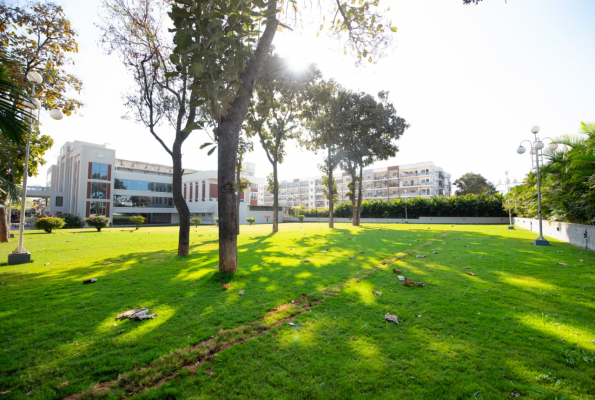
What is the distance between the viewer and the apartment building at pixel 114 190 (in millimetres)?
40594

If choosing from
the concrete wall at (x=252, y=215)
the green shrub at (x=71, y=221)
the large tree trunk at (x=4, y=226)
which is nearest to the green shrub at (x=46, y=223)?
the large tree trunk at (x=4, y=226)

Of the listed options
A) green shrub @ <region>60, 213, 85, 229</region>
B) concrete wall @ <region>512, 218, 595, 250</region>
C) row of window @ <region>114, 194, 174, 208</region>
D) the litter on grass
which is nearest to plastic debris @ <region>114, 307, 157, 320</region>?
the litter on grass

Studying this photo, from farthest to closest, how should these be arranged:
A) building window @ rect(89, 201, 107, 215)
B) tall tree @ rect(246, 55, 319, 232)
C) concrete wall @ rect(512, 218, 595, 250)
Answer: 1. building window @ rect(89, 201, 107, 215)
2. tall tree @ rect(246, 55, 319, 232)
3. concrete wall @ rect(512, 218, 595, 250)

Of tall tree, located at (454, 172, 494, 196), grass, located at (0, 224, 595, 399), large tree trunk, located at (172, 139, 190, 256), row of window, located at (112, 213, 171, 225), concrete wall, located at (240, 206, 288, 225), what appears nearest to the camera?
grass, located at (0, 224, 595, 399)

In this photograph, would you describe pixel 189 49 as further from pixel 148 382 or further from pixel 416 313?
pixel 416 313

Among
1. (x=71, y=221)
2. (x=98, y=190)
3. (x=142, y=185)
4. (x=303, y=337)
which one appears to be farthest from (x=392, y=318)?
(x=142, y=185)

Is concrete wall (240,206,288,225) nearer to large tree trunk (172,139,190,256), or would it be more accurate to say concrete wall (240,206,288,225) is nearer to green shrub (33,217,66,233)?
green shrub (33,217,66,233)

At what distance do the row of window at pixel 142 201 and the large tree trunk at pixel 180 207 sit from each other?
146ft

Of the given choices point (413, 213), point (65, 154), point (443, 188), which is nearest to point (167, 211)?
point (65, 154)

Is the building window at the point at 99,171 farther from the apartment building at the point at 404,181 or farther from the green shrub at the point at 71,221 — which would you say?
the apartment building at the point at 404,181

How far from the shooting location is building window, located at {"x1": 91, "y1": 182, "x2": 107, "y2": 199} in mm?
41034

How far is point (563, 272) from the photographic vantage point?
5.96 metres

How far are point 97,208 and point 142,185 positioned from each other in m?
9.64

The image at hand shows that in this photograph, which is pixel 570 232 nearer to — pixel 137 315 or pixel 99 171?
pixel 137 315
